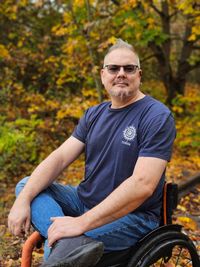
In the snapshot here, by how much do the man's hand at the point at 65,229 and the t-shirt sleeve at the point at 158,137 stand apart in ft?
1.92

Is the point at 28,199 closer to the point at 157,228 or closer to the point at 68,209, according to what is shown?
the point at 68,209

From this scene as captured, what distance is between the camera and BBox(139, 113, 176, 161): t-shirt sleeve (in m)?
2.45

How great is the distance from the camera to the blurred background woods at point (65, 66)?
688 cm

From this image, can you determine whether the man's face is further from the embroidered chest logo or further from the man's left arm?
the man's left arm

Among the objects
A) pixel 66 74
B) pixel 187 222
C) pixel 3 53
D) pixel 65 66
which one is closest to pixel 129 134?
pixel 187 222

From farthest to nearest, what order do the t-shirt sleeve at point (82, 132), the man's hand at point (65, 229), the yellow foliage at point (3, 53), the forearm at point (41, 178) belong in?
the yellow foliage at point (3, 53)
the t-shirt sleeve at point (82, 132)
the forearm at point (41, 178)
the man's hand at point (65, 229)

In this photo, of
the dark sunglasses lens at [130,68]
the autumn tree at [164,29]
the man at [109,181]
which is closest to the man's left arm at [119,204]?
the man at [109,181]

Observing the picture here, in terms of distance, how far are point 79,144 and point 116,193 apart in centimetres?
83

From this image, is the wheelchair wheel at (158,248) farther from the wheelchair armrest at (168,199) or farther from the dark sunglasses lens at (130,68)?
the dark sunglasses lens at (130,68)

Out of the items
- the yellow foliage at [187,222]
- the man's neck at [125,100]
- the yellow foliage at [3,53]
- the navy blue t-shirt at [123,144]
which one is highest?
the yellow foliage at [3,53]

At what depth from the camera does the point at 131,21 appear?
7.47 metres

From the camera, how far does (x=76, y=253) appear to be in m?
2.17

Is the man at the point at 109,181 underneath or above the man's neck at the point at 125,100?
underneath

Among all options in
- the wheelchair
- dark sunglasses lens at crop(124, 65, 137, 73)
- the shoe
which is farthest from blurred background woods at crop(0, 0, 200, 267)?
dark sunglasses lens at crop(124, 65, 137, 73)
